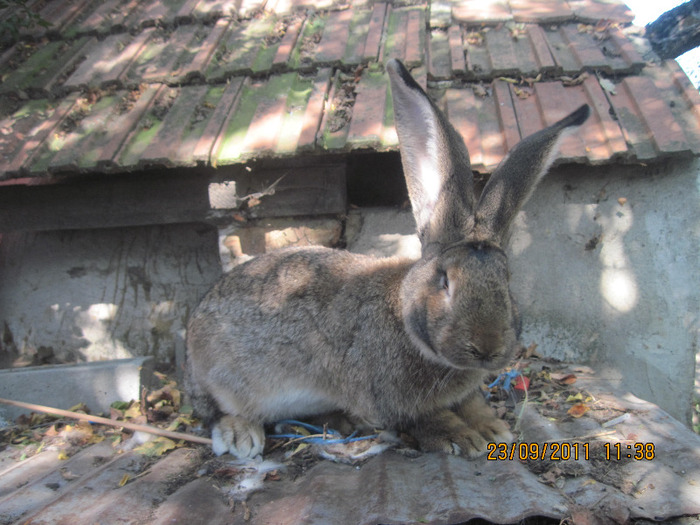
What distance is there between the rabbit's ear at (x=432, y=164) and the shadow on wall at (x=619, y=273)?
4.89ft

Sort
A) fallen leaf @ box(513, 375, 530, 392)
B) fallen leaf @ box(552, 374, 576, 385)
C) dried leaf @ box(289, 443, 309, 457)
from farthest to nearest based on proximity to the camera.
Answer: fallen leaf @ box(552, 374, 576, 385), fallen leaf @ box(513, 375, 530, 392), dried leaf @ box(289, 443, 309, 457)

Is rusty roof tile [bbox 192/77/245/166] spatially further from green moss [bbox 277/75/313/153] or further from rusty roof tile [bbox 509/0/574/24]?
rusty roof tile [bbox 509/0/574/24]

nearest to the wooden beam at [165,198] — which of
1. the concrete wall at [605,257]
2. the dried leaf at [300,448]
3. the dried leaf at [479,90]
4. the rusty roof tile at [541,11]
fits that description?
the concrete wall at [605,257]

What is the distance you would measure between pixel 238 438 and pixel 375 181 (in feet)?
7.12

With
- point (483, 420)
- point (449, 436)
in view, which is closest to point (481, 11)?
point (483, 420)

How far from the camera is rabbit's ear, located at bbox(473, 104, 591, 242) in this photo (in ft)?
7.89

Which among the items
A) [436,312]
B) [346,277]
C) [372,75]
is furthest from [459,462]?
[372,75]

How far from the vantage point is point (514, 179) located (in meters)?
2.44

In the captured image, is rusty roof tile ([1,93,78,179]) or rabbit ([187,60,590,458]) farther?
rusty roof tile ([1,93,78,179])

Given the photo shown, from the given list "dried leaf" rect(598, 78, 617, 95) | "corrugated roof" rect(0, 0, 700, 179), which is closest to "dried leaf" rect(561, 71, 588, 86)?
"corrugated roof" rect(0, 0, 700, 179)

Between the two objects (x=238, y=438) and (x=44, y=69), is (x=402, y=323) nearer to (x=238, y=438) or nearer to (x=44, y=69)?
(x=238, y=438)

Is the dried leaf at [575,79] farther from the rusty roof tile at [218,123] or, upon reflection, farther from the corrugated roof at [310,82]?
the rusty roof tile at [218,123]

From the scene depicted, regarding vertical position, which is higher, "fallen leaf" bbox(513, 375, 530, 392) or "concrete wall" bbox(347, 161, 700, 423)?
A: "concrete wall" bbox(347, 161, 700, 423)

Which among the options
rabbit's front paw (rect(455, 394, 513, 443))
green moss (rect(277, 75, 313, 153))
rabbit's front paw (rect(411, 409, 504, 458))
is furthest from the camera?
green moss (rect(277, 75, 313, 153))
